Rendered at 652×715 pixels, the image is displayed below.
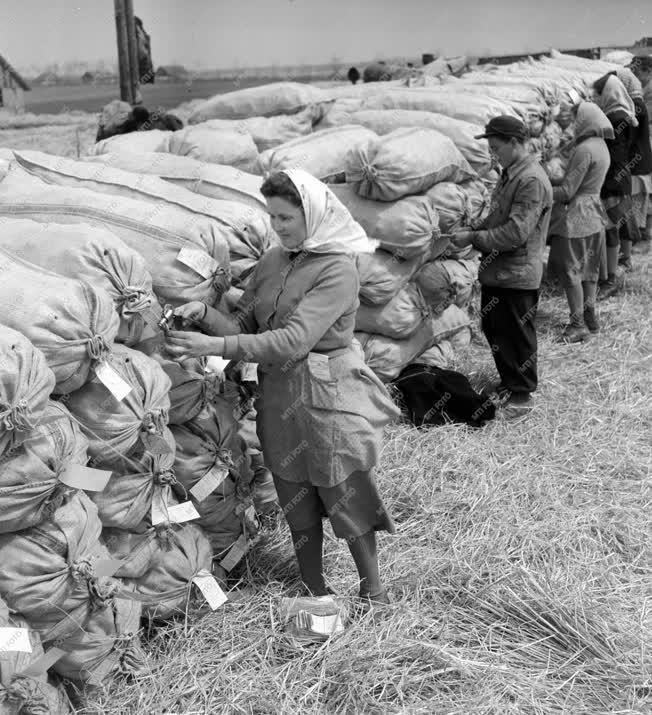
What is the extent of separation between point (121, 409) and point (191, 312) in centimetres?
38

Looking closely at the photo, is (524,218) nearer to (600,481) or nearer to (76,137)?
(600,481)

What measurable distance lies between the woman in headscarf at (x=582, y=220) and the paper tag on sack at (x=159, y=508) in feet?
12.2

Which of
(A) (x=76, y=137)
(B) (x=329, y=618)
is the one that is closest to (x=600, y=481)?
(B) (x=329, y=618)

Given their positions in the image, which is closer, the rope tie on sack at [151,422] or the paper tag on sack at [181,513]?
the rope tie on sack at [151,422]

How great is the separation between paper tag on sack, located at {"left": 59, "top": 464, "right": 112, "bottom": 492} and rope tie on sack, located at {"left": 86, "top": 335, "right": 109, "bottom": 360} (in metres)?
0.29

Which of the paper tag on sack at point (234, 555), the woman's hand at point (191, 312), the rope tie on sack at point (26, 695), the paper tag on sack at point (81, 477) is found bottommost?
the paper tag on sack at point (234, 555)

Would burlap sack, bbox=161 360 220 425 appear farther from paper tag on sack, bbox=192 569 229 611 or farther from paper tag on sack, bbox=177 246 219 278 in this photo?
paper tag on sack, bbox=192 569 229 611

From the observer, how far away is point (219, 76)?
335 inches

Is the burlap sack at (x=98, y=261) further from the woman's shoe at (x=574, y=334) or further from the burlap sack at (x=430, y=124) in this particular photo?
the woman's shoe at (x=574, y=334)

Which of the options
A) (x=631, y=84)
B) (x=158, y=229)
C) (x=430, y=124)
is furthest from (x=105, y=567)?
(x=631, y=84)

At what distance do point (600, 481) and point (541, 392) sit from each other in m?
1.08

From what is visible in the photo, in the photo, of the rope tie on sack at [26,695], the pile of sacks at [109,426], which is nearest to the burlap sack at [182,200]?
the pile of sacks at [109,426]

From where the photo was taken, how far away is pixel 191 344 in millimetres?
2359

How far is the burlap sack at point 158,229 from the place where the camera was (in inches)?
106
